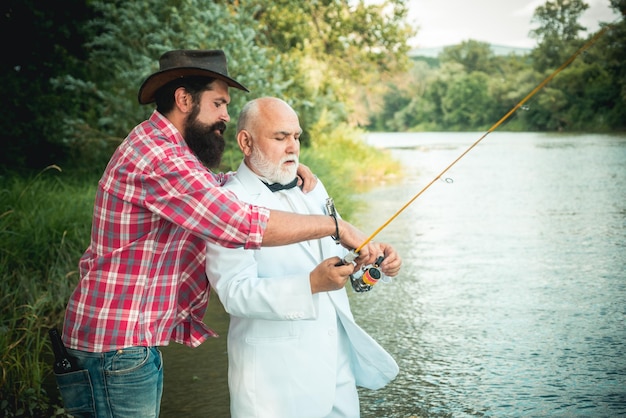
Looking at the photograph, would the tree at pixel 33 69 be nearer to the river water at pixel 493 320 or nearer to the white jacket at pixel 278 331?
the river water at pixel 493 320

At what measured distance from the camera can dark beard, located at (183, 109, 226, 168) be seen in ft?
10.5

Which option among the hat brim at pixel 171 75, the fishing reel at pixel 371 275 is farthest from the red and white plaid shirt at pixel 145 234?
the fishing reel at pixel 371 275

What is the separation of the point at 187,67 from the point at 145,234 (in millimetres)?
732

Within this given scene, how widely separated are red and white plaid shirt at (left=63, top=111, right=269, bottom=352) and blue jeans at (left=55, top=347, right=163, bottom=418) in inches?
2.0

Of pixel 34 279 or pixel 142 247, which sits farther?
pixel 34 279

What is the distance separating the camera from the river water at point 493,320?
16.8 ft

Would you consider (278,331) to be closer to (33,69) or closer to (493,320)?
(493,320)

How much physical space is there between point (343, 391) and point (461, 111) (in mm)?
86874

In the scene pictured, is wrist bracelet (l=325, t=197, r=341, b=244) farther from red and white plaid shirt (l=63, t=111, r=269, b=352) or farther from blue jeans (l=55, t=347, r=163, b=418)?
blue jeans (l=55, t=347, r=163, b=418)

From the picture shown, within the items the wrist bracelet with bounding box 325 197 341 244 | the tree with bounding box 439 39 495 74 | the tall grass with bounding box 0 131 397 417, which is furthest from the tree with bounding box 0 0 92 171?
the tree with bounding box 439 39 495 74

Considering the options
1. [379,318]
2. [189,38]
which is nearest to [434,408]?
[379,318]

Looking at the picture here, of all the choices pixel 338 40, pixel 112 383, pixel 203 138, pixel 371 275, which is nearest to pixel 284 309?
pixel 371 275

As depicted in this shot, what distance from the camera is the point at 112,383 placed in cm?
293

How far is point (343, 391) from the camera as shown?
11.4ft
